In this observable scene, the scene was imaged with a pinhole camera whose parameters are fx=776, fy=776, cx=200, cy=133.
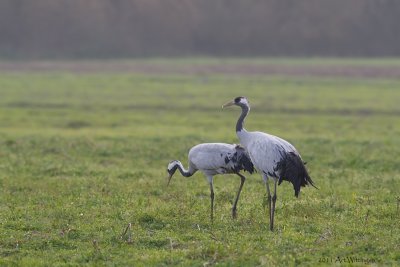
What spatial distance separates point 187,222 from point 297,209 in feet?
7.43

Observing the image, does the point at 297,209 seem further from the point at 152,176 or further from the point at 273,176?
the point at 152,176

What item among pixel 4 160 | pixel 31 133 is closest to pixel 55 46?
pixel 31 133

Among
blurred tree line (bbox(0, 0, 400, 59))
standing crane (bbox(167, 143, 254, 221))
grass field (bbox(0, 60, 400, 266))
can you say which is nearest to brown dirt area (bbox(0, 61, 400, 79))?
blurred tree line (bbox(0, 0, 400, 59))

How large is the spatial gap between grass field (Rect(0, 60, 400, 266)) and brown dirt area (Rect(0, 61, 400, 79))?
79.9 ft

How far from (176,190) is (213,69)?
51453 mm

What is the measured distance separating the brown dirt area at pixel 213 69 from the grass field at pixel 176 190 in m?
24.4

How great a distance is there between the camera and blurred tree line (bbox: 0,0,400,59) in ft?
289

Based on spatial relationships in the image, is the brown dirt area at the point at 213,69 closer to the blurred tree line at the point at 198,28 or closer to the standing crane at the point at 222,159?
the blurred tree line at the point at 198,28

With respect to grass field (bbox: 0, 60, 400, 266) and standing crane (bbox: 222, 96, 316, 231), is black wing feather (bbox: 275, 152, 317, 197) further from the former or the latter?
grass field (bbox: 0, 60, 400, 266)

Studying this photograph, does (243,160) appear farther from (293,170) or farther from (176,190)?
(176,190)

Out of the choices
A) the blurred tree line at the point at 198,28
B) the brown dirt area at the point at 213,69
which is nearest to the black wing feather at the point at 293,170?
the brown dirt area at the point at 213,69

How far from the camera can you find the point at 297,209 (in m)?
14.4

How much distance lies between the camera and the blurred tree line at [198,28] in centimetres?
8794

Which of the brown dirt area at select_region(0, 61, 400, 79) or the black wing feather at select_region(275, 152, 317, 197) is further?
the brown dirt area at select_region(0, 61, 400, 79)
